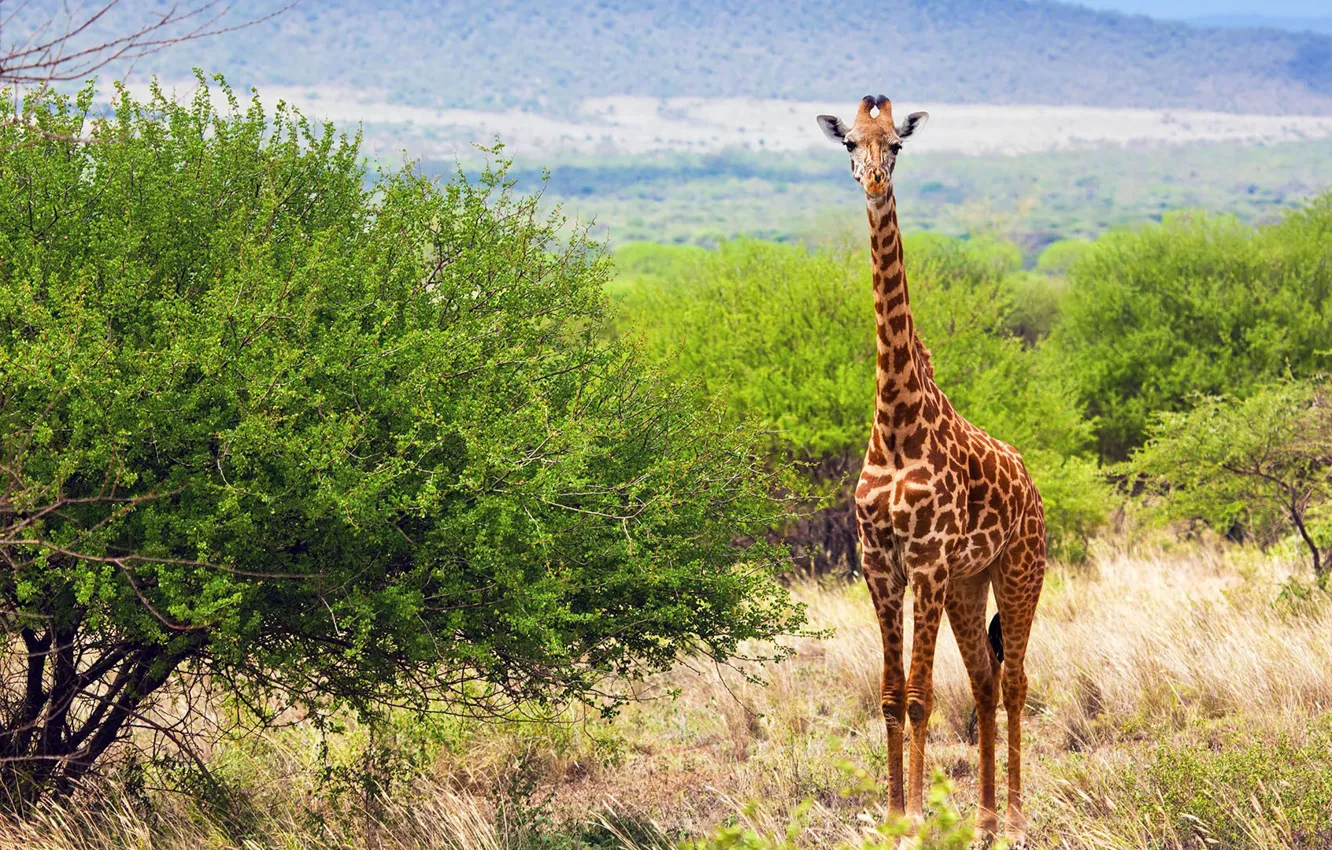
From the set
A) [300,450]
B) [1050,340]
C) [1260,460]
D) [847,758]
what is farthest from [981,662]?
[1050,340]

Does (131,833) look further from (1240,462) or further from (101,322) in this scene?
(1240,462)

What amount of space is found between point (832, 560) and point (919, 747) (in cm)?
1244

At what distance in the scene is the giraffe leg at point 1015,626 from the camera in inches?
277


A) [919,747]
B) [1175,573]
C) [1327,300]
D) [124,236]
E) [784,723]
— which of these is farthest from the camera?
[1327,300]

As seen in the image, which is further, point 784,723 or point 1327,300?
point 1327,300

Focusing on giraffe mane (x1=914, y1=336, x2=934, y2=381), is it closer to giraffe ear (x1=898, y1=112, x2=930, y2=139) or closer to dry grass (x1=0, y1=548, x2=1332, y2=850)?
giraffe ear (x1=898, y1=112, x2=930, y2=139)

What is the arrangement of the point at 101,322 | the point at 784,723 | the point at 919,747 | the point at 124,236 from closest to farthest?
the point at 919,747
the point at 101,322
the point at 124,236
the point at 784,723

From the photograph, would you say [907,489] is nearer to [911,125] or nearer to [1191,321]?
[911,125]

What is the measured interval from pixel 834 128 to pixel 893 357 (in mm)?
1079

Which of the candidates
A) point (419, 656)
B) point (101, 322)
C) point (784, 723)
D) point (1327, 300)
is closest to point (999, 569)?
point (419, 656)

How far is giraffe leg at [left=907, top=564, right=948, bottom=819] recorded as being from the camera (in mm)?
6383

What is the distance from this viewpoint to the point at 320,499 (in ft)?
21.7

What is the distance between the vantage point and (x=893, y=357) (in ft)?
21.3

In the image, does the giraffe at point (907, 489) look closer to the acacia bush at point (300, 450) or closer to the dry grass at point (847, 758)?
the dry grass at point (847, 758)
